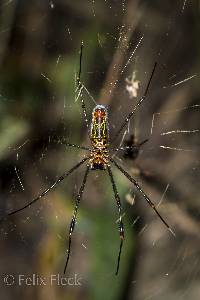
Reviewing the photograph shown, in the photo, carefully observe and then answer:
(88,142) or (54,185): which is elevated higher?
(88,142)

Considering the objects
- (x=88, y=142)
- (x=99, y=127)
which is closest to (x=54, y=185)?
(x=88, y=142)

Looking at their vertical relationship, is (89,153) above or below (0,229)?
above

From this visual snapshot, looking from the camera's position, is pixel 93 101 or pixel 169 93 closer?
pixel 93 101

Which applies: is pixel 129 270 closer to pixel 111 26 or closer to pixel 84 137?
pixel 84 137

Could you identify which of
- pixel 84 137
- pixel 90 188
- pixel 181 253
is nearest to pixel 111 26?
pixel 84 137

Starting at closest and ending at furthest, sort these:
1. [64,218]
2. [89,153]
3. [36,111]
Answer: [89,153] → [64,218] → [36,111]

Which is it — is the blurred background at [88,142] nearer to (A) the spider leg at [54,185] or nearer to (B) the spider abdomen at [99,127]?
(A) the spider leg at [54,185]

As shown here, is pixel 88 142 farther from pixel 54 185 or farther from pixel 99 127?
pixel 99 127

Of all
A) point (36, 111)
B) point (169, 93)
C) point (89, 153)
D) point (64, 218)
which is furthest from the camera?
point (169, 93)
